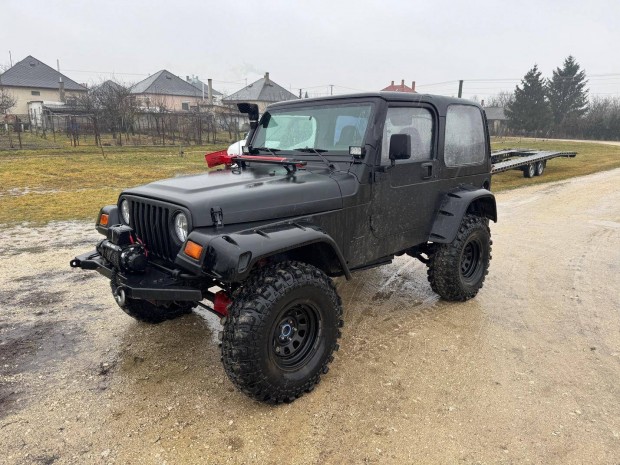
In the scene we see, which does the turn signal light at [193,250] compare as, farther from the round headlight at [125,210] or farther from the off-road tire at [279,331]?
the round headlight at [125,210]

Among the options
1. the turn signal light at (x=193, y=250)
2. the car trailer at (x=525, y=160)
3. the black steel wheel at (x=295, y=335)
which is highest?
the turn signal light at (x=193, y=250)

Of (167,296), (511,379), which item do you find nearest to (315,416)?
(167,296)

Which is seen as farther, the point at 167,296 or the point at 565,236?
the point at 565,236

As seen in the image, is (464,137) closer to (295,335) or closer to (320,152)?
(320,152)

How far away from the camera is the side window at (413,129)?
11.9ft

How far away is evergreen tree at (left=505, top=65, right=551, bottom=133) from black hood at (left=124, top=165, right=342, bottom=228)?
56.9 m

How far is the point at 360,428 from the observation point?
280 centimetres

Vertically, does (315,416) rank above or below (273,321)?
below

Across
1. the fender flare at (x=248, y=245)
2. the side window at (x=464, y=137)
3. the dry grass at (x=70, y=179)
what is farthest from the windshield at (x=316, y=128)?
the dry grass at (x=70, y=179)

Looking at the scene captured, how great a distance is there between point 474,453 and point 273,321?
4.67ft

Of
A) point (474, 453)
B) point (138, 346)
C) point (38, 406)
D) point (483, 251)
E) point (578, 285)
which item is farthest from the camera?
point (578, 285)

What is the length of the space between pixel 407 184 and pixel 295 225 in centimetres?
134

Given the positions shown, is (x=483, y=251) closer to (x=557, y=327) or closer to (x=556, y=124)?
(x=557, y=327)

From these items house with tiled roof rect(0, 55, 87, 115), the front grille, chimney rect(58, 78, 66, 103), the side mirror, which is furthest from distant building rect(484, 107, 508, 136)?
the front grille
